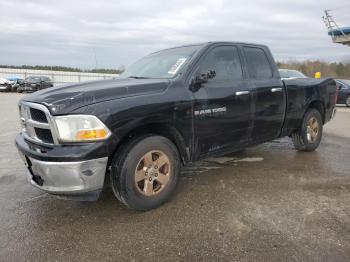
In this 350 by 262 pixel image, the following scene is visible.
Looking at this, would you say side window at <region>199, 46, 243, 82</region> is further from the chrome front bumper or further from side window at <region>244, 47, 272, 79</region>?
the chrome front bumper

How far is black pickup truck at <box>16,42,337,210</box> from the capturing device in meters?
3.12

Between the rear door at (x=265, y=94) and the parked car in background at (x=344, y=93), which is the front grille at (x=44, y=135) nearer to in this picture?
the rear door at (x=265, y=94)

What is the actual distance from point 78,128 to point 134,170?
70 cm

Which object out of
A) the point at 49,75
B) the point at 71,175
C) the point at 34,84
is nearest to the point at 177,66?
the point at 71,175

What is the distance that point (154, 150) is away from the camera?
3566mm

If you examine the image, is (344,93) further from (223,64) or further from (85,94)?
(85,94)

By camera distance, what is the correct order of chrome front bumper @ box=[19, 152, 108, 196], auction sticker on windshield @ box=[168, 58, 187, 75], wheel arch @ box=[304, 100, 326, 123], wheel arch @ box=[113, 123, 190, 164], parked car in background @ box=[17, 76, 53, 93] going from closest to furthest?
chrome front bumper @ box=[19, 152, 108, 196] < wheel arch @ box=[113, 123, 190, 164] < auction sticker on windshield @ box=[168, 58, 187, 75] < wheel arch @ box=[304, 100, 326, 123] < parked car in background @ box=[17, 76, 53, 93]

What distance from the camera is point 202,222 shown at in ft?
11.2

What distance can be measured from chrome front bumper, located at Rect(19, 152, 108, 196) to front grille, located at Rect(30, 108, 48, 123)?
0.40 meters

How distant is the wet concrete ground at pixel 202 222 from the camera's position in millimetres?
2871

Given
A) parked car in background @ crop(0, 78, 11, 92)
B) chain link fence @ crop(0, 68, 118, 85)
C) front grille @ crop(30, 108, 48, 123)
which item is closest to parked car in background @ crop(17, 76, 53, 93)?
parked car in background @ crop(0, 78, 11, 92)

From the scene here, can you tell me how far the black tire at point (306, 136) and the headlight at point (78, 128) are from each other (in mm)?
4171

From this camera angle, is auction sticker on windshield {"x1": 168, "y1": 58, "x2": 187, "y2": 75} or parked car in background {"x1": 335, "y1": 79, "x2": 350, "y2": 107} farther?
parked car in background {"x1": 335, "y1": 79, "x2": 350, "y2": 107}

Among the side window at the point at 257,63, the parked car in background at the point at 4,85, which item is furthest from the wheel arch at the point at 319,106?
the parked car in background at the point at 4,85
